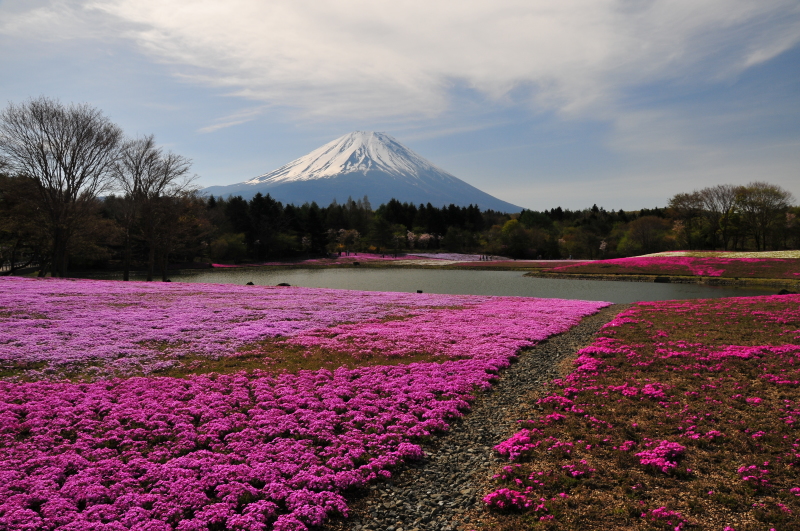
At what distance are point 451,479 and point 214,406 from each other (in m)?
6.91

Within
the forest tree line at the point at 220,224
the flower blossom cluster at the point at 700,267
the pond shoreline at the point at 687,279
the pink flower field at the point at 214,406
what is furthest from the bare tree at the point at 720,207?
the pink flower field at the point at 214,406

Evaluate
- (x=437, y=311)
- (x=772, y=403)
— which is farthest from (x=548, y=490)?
(x=437, y=311)

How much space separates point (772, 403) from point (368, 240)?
114 m

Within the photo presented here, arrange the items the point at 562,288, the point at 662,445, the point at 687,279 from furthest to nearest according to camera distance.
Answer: the point at 687,279 < the point at 562,288 < the point at 662,445

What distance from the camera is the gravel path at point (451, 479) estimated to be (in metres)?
7.32

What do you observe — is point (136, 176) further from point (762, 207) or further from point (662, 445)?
point (762, 207)

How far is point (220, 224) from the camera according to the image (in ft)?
346

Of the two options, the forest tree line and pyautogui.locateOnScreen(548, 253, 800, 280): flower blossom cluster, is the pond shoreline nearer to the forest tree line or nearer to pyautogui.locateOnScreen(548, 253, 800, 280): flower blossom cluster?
pyautogui.locateOnScreen(548, 253, 800, 280): flower blossom cluster

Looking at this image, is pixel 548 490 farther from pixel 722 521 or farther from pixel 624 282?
pixel 624 282

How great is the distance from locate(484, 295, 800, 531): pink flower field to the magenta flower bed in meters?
48.3

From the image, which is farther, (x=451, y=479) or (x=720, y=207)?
(x=720, y=207)

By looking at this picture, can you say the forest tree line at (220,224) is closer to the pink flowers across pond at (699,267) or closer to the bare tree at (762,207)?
the bare tree at (762,207)

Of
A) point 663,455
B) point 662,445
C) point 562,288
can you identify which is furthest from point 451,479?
point 562,288

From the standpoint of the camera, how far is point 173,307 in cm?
2658
